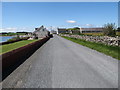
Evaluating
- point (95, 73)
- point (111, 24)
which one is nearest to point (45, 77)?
point (95, 73)

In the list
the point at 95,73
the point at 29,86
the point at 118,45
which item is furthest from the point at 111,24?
the point at 29,86

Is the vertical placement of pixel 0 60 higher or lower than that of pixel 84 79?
higher

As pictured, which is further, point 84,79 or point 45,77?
point 45,77

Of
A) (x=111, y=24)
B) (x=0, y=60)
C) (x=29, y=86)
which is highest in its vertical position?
(x=111, y=24)

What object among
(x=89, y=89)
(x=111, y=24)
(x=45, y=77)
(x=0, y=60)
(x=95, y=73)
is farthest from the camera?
(x=111, y=24)

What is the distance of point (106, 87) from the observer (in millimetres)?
4277

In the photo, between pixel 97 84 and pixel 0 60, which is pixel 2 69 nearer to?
pixel 0 60

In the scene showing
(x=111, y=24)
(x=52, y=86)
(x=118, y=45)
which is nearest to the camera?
(x=52, y=86)

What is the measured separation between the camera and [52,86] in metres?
4.45

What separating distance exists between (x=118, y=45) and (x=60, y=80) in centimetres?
1206

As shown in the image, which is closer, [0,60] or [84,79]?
[84,79]

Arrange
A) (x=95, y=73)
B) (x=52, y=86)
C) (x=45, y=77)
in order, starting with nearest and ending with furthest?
(x=52, y=86), (x=45, y=77), (x=95, y=73)

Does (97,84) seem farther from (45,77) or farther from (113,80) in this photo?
(45,77)

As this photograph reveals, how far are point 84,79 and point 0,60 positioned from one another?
462 cm
